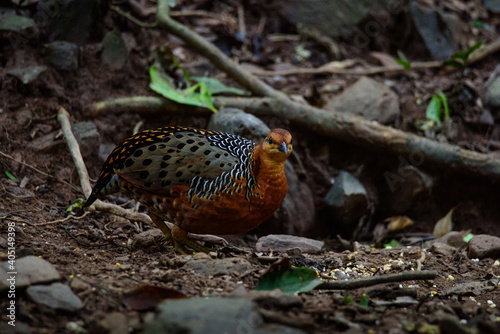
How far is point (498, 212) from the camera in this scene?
6234mm

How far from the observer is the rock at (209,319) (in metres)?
2.23

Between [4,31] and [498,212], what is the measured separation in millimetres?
5840

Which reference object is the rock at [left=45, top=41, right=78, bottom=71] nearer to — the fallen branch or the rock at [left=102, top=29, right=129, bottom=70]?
the rock at [left=102, top=29, right=129, bottom=70]

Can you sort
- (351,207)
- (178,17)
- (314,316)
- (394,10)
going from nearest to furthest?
(314,316) → (351,207) → (178,17) → (394,10)

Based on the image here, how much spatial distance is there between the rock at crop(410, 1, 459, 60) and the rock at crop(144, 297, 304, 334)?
255 inches

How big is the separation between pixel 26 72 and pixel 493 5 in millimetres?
7413

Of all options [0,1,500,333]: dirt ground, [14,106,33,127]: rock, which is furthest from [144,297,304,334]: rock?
[14,106,33,127]: rock

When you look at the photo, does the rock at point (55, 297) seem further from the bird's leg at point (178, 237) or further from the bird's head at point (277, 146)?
the bird's head at point (277, 146)

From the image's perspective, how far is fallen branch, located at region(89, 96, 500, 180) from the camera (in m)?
5.88

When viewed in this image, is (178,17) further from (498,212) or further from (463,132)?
(498,212)

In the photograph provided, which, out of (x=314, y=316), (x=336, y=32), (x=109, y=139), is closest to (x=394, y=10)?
(x=336, y=32)

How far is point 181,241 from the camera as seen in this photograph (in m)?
4.25

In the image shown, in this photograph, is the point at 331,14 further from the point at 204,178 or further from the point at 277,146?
the point at 204,178

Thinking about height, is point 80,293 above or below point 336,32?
below
